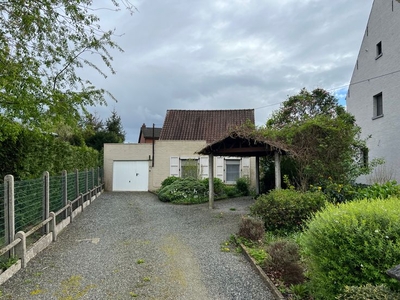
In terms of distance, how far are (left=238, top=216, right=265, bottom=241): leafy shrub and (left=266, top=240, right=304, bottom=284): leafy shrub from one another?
1.63 metres

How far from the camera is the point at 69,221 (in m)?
8.20

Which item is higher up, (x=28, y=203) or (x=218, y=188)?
(x=28, y=203)

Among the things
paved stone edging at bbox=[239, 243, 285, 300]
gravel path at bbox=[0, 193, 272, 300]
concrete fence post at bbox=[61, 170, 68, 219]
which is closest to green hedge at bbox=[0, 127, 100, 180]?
concrete fence post at bbox=[61, 170, 68, 219]

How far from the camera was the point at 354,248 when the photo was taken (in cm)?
274

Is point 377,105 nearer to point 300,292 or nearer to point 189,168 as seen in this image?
point 189,168

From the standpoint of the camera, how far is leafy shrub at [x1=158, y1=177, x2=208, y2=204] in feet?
41.7

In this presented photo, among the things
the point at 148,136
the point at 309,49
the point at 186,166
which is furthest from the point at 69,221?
the point at 148,136

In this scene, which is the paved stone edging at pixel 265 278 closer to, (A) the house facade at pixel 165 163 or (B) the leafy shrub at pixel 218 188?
(B) the leafy shrub at pixel 218 188

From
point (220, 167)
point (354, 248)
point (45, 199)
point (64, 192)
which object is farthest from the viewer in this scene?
point (220, 167)

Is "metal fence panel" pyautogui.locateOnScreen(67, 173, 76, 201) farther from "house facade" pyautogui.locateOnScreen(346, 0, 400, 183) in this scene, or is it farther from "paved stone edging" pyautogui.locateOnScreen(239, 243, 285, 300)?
"house facade" pyautogui.locateOnScreen(346, 0, 400, 183)

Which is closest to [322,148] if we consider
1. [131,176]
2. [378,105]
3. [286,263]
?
[286,263]

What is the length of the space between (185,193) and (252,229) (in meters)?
7.54

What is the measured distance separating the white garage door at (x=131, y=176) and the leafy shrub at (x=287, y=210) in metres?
11.9

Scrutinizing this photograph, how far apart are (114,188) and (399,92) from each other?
14.8 meters
